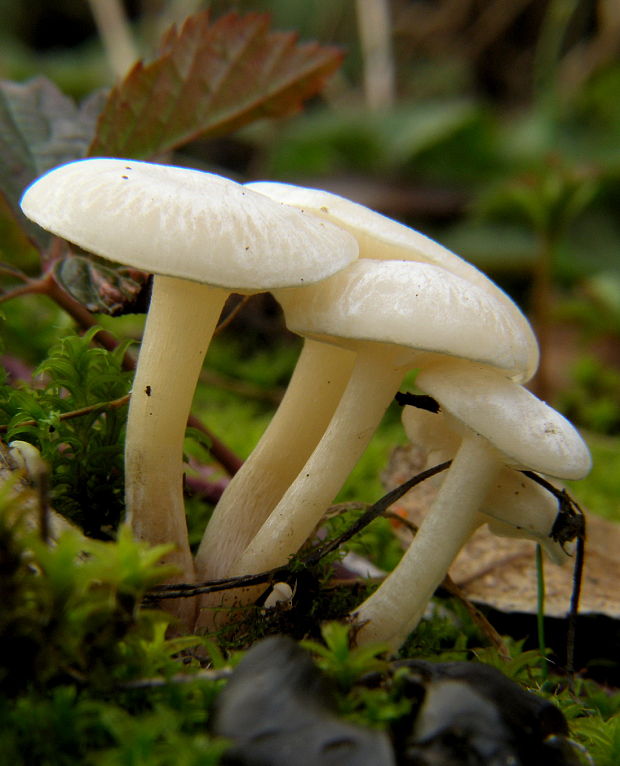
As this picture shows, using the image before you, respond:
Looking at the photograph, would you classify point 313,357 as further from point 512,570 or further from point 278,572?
point 512,570

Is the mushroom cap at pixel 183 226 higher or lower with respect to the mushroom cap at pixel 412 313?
higher

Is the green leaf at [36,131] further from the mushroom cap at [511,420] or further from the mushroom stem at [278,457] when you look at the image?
the mushroom cap at [511,420]

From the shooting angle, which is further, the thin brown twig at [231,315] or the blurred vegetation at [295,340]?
the thin brown twig at [231,315]

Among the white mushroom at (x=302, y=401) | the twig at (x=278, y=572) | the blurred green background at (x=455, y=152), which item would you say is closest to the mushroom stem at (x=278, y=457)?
the white mushroom at (x=302, y=401)

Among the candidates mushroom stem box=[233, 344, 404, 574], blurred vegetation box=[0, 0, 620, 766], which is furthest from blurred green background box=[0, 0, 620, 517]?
mushroom stem box=[233, 344, 404, 574]

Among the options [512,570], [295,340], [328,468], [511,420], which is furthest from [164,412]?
[295,340]

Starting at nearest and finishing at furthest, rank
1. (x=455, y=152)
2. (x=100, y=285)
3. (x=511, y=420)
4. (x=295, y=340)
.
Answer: (x=511, y=420) < (x=100, y=285) < (x=295, y=340) < (x=455, y=152)

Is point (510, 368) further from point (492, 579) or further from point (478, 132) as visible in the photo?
point (478, 132)
